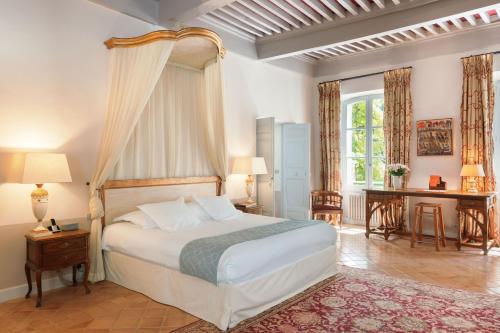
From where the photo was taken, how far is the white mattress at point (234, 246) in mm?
2902

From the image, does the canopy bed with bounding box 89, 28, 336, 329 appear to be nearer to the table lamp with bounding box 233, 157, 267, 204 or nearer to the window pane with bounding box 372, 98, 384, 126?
the table lamp with bounding box 233, 157, 267, 204

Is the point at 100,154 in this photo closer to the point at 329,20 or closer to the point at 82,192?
the point at 82,192

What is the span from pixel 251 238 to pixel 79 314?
1.72m

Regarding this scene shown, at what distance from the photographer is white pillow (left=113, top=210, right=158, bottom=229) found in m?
3.90

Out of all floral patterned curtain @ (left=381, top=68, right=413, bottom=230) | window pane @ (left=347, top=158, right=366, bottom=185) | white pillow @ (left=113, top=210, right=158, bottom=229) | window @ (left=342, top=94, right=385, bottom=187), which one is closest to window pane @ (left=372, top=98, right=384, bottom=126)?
window @ (left=342, top=94, right=385, bottom=187)

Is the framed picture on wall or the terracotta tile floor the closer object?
the terracotta tile floor

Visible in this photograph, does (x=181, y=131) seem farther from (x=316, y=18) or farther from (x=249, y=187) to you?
(x=316, y=18)

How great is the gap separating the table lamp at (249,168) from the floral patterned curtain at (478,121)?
340 cm

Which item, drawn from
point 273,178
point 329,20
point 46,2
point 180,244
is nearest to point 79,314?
point 180,244

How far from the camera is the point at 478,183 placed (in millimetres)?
5711

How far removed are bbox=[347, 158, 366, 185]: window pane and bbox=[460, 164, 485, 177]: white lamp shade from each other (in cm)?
217

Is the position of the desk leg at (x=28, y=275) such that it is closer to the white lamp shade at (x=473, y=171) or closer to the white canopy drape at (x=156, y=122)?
the white canopy drape at (x=156, y=122)

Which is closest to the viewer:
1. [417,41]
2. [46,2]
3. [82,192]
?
[46,2]

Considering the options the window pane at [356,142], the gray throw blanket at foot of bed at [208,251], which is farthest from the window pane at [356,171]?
the gray throw blanket at foot of bed at [208,251]
